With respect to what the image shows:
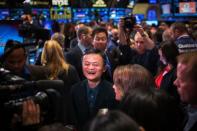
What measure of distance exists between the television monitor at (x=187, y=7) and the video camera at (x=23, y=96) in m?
17.5

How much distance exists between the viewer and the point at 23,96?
2.29 metres

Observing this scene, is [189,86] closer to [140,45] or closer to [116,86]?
[116,86]

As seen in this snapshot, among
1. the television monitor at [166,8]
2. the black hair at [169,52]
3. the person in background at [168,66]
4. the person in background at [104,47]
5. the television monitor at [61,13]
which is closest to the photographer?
the person in background at [168,66]

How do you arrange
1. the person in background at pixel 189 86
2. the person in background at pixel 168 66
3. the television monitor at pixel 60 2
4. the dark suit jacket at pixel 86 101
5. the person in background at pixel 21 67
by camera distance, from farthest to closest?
the television monitor at pixel 60 2 → the person in background at pixel 168 66 → the dark suit jacket at pixel 86 101 → the person in background at pixel 21 67 → the person in background at pixel 189 86

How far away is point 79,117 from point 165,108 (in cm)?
158

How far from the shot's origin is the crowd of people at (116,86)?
206cm

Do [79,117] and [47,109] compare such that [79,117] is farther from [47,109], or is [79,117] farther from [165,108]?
[165,108]

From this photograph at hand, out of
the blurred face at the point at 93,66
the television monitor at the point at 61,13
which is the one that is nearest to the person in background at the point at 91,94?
the blurred face at the point at 93,66

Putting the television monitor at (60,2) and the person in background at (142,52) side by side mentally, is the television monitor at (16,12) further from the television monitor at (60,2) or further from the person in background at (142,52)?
the television monitor at (60,2)

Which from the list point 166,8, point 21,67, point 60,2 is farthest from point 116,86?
point 166,8

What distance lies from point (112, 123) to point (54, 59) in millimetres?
3316

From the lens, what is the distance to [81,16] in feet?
69.6

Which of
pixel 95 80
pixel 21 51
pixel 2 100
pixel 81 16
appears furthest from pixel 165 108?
pixel 81 16

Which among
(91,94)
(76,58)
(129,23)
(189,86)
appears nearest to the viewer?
(189,86)
